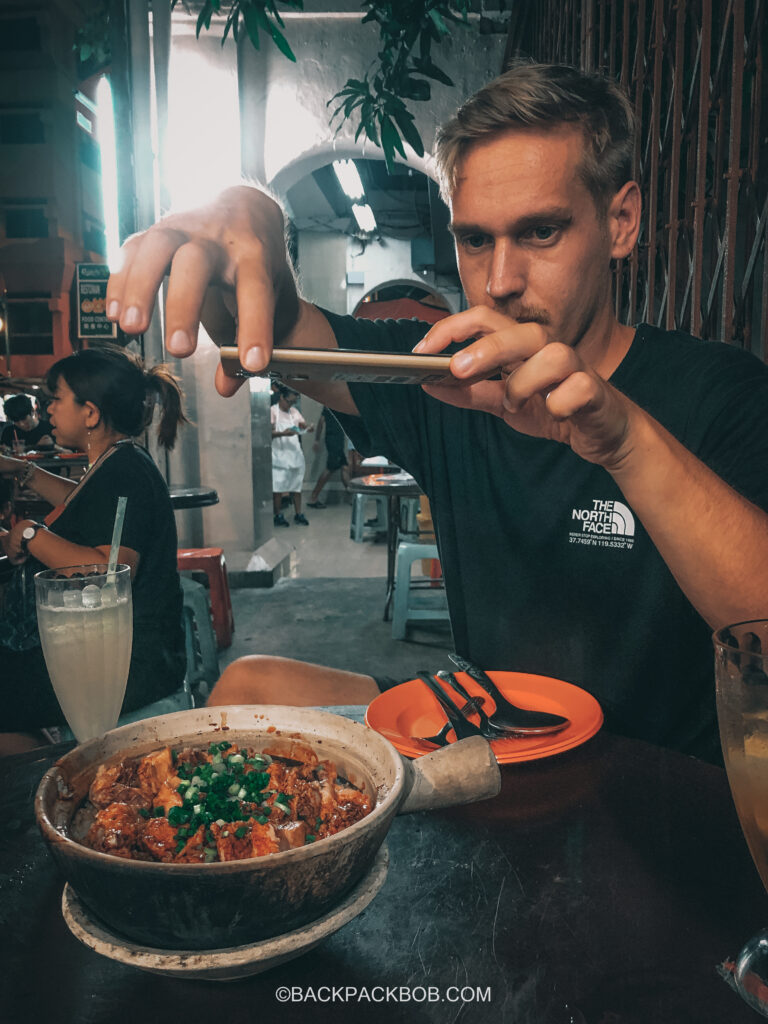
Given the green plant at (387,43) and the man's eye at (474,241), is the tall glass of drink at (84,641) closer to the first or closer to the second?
the man's eye at (474,241)

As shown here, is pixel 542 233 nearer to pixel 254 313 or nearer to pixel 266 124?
pixel 254 313

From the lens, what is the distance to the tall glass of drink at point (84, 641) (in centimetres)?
94

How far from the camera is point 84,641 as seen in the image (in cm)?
96

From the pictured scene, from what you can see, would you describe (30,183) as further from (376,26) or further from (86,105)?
(376,26)

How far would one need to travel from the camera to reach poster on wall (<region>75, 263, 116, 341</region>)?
4652 millimetres

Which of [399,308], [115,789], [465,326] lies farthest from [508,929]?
[399,308]

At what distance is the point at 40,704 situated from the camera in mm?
2002

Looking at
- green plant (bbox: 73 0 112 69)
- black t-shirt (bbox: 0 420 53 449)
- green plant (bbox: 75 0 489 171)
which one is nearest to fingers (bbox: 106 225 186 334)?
green plant (bbox: 75 0 489 171)

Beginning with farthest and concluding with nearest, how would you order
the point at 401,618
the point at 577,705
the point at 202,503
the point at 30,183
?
1. the point at 30,183
2. the point at 401,618
3. the point at 202,503
4. the point at 577,705

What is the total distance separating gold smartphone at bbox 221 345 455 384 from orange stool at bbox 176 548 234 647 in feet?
11.7

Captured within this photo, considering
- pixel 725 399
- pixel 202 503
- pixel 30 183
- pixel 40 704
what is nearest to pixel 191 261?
pixel 725 399

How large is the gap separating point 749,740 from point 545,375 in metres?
0.42

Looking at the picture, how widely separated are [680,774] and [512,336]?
0.54 m

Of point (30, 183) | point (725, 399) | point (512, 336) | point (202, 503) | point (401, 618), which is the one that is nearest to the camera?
point (512, 336)
